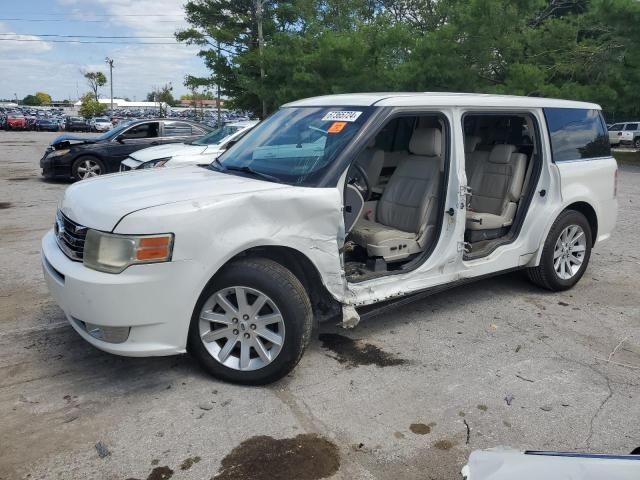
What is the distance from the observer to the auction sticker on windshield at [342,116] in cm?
419

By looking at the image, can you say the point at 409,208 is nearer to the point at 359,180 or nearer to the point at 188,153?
the point at 359,180

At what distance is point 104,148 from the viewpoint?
1316 cm

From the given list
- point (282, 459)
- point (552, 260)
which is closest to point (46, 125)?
point (552, 260)

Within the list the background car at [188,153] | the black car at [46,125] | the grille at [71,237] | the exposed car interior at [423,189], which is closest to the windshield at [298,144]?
the exposed car interior at [423,189]

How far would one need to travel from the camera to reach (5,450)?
2.97m

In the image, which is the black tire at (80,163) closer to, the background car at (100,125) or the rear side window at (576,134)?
the rear side window at (576,134)

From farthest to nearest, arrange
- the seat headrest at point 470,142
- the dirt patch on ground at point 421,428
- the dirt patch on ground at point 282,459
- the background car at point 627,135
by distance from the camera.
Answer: the background car at point 627,135
the seat headrest at point 470,142
the dirt patch on ground at point 421,428
the dirt patch on ground at point 282,459

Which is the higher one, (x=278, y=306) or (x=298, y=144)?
(x=298, y=144)

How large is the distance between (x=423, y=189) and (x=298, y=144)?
116cm

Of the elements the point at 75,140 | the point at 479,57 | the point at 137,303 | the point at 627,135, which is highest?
the point at 479,57

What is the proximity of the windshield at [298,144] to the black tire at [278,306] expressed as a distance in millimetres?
670

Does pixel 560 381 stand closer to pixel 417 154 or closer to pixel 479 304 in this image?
pixel 479 304

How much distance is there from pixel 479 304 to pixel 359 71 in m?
17.4

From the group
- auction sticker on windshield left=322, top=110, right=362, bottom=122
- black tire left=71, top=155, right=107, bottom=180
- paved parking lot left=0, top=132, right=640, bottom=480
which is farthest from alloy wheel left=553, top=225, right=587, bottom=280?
black tire left=71, top=155, right=107, bottom=180
